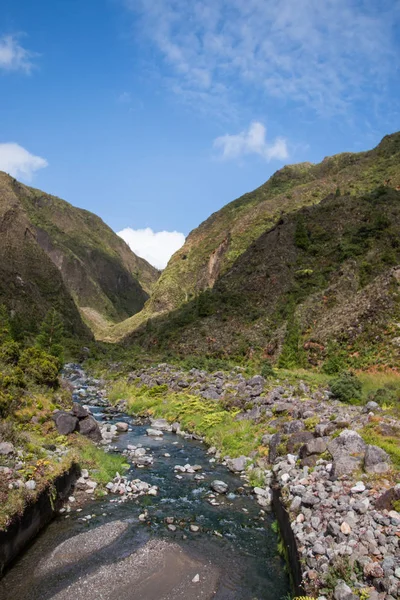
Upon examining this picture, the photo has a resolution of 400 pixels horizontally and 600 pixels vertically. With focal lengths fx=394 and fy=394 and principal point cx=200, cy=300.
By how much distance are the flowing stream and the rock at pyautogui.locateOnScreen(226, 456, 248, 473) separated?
2.24 m

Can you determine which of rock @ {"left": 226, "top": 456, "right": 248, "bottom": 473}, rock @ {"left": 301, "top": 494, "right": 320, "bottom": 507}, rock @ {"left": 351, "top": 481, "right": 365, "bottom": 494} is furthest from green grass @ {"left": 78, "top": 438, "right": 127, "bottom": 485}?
rock @ {"left": 351, "top": 481, "right": 365, "bottom": 494}

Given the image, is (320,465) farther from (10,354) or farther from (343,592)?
(10,354)

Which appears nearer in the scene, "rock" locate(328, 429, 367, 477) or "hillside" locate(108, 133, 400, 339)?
"rock" locate(328, 429, 367, 477)

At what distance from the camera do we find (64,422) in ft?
60.8

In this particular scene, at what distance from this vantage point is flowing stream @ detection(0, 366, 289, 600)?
359 inches

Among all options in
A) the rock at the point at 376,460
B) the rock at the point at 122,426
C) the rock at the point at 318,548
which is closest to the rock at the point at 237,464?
the rock at the point at 376,460

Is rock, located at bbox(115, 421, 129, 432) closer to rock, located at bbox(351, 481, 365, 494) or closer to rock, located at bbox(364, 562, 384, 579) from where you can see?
rock, located at bbox(351, 481, 365, 494)

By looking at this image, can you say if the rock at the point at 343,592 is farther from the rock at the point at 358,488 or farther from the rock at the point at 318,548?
the rock at the point at 358,488

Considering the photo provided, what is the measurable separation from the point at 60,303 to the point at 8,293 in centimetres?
2233

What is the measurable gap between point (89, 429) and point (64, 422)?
7.64 ft

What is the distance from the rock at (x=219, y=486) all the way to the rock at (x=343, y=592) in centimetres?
779

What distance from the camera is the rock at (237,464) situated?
17.6 m

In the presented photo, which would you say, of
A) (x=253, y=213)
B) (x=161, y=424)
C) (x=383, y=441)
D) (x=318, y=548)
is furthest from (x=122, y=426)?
(x=253, y=213)

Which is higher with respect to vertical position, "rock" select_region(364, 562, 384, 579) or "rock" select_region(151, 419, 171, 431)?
"rock" select_region(364, 562, 384, 579)
